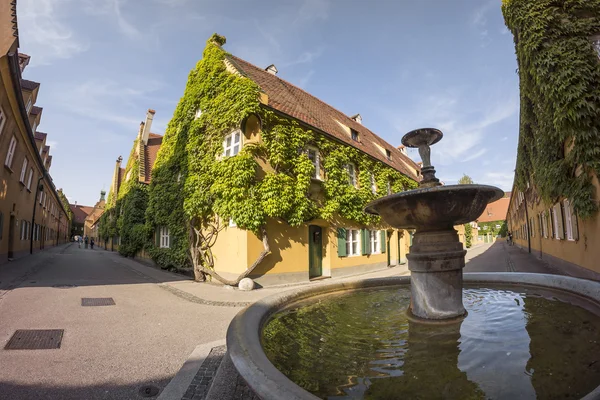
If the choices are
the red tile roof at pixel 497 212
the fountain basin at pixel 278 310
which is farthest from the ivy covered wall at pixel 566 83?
the red tile roof at pixel 497 212

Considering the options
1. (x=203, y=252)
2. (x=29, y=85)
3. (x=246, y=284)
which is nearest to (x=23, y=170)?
(x=29, y=85)

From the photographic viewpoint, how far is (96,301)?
310 inches

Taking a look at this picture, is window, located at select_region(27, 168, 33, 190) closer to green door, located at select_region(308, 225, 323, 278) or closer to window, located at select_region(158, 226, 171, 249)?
window, located at select_region(158, 226, 171, 249)

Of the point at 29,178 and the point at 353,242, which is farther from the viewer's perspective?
the point at 29,178

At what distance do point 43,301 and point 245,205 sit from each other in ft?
19.4

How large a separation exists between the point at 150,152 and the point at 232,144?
16558mm

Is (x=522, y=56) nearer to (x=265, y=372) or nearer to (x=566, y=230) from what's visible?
(x=566, y=230)

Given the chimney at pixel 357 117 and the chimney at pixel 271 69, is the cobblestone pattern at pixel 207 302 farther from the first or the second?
the chimney at pixel 357 117

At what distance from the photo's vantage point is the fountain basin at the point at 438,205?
11.2 ft

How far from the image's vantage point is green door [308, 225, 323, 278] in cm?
1338

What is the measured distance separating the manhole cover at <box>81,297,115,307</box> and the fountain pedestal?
24.4 ft

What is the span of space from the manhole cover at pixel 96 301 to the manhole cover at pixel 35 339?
2261mm

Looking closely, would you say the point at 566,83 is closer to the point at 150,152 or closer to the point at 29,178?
the point at 150,152

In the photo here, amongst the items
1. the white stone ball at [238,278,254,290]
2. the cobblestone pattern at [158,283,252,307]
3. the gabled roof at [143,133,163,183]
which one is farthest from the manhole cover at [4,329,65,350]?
the gabled roof at [143,133,163,183]
